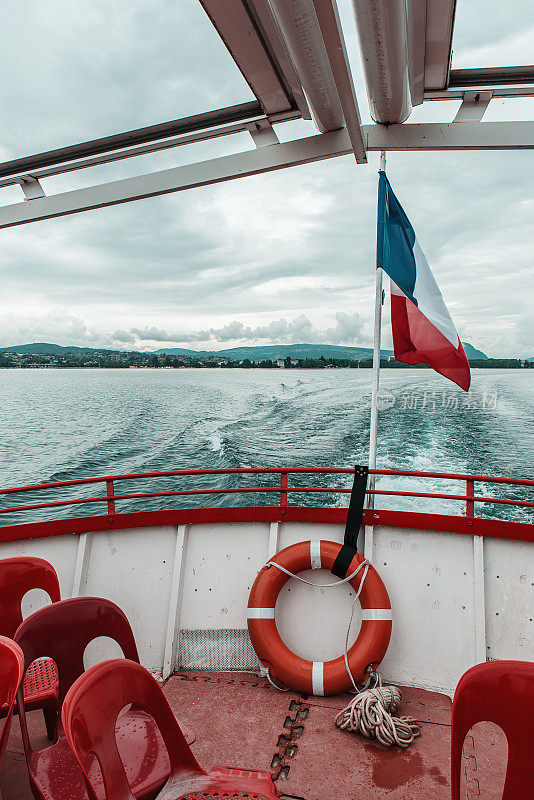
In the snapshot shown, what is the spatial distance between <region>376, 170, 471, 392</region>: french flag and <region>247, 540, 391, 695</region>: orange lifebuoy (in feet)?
4.11

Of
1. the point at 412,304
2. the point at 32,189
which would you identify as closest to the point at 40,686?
the point at 32,189

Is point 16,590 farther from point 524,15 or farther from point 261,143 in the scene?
point 524,15

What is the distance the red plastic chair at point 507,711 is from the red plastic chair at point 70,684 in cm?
86

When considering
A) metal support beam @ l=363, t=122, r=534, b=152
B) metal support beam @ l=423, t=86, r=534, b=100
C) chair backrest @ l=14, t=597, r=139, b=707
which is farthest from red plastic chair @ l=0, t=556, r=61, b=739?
metal support beam @ l=423, t=86, r=534, b=100

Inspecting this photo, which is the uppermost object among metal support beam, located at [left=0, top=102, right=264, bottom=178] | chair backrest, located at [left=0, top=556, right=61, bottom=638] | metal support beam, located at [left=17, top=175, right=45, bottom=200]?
metal support beam, located at [left=0, top=102, right=264, bottom=178]

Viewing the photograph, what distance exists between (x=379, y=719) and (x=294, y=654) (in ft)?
1.99

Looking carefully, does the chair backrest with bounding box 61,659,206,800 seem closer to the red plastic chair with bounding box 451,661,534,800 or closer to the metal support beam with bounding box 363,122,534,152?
the red plastic chair with bounding box 451,661,534,800

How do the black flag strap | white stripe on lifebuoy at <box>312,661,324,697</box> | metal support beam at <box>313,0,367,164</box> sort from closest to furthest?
metal support beam at <box>313,0,367,164</box> < white stripe on lifebuoy at <box>312,661,324,697</box> < the black flag strap

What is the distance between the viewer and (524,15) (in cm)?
224

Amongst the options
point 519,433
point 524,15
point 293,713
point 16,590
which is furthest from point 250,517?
point 519,433

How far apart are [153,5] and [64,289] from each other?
39.5 m

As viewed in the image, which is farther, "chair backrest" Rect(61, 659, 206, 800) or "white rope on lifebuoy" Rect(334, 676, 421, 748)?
Result: "white rope on lifebuoy" Rect(334, 676, 421, 748)

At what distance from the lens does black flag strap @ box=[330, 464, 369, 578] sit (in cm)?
283

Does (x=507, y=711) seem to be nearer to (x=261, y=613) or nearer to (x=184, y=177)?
(x=261, y=613)
